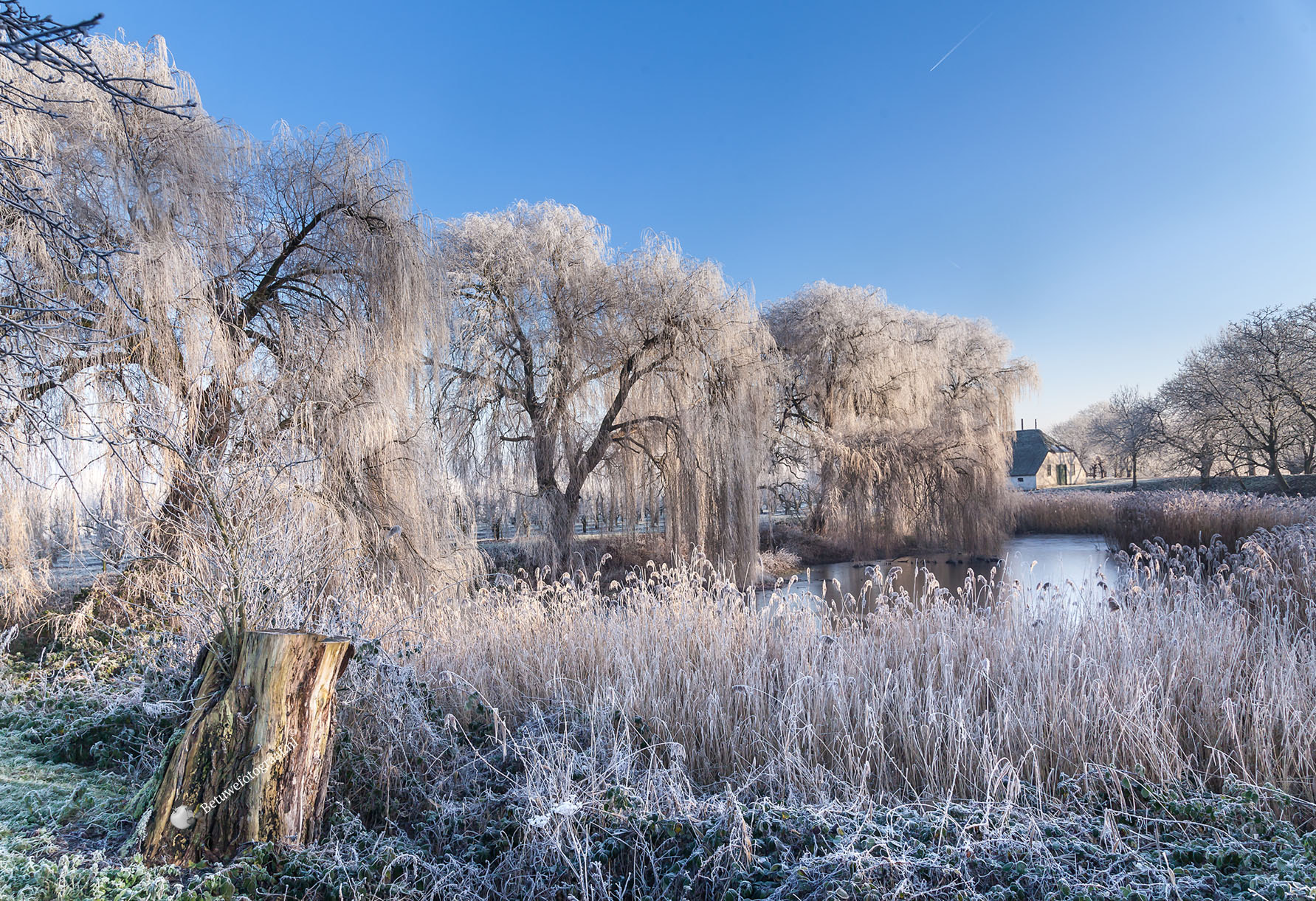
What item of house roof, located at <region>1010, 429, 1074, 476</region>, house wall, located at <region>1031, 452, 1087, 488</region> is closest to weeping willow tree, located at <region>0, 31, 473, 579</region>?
house roof, located at <region>1010, 429, 1074, 476</region>

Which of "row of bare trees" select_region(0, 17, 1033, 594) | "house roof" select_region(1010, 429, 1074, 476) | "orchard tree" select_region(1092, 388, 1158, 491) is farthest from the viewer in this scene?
"house roof" select_region(1010, 429, 1074, 476)

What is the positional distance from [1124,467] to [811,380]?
139 ft

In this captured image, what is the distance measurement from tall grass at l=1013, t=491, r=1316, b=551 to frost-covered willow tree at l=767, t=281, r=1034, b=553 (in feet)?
8.00

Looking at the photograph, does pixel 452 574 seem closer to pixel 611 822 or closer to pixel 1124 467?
pixel 611 822

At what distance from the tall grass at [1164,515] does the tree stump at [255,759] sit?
8.78 metres

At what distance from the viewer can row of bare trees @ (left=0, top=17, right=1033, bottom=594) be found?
471 centimetres

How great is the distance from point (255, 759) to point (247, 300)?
6553 millimetres

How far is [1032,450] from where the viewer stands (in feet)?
155

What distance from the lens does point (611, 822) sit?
2.63m

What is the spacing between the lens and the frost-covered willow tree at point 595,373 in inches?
460

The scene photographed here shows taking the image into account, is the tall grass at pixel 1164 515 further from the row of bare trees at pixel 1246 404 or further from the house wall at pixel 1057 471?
the house wall at pixel 1057 471

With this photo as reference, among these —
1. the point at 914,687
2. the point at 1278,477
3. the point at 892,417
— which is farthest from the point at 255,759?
the point at 1278,477

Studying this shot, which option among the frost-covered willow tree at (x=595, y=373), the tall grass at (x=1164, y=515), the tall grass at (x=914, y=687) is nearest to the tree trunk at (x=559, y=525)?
the frost-covered willow tree at (x=595, y=373)

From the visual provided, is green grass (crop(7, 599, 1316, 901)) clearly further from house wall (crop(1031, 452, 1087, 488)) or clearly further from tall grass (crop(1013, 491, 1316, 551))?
house wall (crop(1031, 452, 1087, 488))
